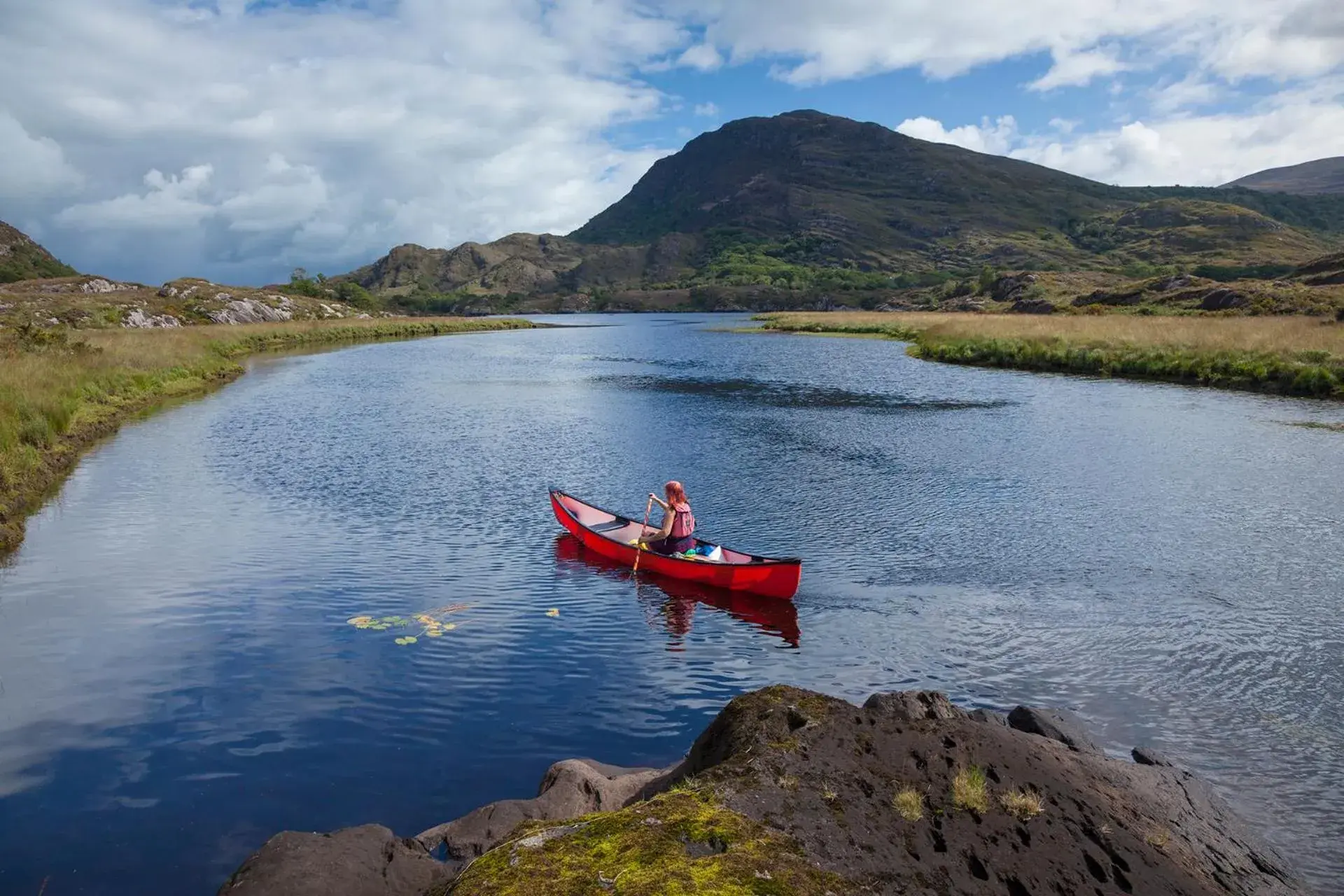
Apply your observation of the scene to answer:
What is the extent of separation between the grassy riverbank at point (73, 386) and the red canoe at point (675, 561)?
13.2m

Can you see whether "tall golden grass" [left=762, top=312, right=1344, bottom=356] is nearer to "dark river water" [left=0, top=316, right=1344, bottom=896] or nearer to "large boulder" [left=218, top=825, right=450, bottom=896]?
"dark river water" [left=0, top=316, right=1344, bottom=896]

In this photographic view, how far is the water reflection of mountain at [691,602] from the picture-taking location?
1633 cm

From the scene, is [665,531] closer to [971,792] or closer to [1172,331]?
[971,792]

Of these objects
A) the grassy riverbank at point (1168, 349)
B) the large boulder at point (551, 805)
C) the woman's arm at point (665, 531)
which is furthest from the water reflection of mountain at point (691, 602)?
the grassy riverbank at point (1168, 349)

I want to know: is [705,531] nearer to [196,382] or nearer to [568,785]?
[568,785]

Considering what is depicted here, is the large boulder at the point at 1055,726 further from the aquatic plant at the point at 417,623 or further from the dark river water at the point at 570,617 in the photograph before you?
the aquatic plant at the point at 417,623

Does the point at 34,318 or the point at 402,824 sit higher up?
the point at 34,318

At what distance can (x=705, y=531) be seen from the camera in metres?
22.3

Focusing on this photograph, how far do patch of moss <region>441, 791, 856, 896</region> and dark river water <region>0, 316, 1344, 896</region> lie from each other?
11.9ft

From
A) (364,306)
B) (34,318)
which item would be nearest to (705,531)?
(34,318)

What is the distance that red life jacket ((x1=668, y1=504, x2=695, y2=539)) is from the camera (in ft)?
62.5

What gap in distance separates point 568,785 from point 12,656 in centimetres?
1102

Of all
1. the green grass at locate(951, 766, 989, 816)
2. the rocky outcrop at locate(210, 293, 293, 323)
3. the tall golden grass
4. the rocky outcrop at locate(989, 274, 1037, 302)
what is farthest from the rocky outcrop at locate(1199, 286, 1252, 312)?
the rocky outcrop at locate(210, 293, 293, 323)

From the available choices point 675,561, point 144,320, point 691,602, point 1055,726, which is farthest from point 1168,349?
point 144,320
